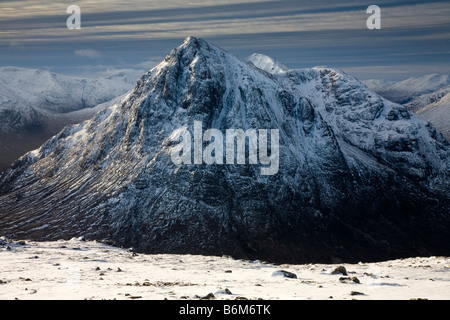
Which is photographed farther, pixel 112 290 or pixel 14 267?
pixel 14 267

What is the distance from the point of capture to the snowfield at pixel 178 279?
4919cm

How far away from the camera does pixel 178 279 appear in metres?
66.6

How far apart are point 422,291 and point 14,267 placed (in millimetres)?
62219

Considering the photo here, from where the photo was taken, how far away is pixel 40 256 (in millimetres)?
85562

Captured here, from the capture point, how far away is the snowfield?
49188mm
